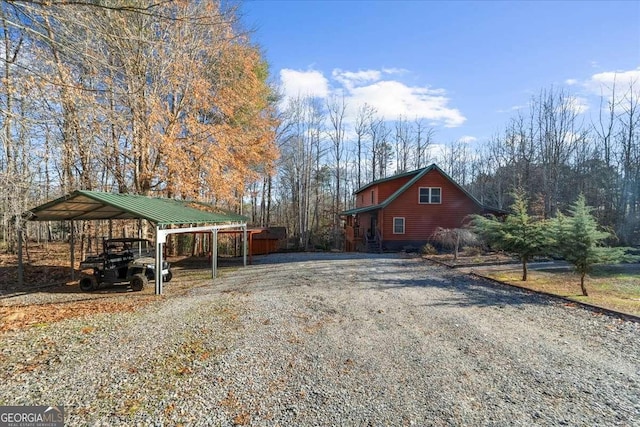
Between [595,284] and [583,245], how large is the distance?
9.70 ft

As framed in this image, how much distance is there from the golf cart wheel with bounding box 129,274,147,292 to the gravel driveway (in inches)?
92.8

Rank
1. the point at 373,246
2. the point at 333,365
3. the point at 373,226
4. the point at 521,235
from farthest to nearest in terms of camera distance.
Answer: the point at 373,226, the point at 373,246, the point at 521,235, the point at 333,365

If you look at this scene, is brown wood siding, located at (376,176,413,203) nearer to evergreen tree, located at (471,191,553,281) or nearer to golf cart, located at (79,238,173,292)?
evergreen tree, located at (471,191,553,281)

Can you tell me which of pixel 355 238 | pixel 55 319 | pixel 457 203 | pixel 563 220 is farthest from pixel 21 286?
pixel 457 203

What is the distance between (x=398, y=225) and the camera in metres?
20.5

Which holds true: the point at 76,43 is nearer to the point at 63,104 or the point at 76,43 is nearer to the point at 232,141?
the point at 63,104

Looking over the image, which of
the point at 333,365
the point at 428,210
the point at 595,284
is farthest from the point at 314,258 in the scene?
the point at 333,365

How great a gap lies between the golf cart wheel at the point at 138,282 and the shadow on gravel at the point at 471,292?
657cm

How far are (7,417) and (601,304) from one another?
9.86 meters

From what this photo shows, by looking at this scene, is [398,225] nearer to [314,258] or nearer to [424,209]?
[424,209]

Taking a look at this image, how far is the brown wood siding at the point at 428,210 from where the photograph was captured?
67.0 ft

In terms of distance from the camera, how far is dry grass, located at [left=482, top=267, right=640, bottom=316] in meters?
7.11

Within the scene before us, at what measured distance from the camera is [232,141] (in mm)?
15688

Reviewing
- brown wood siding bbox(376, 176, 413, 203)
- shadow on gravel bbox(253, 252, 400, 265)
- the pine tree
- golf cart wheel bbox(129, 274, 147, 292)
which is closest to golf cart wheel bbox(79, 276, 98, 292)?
golf cart wheel bbox(129, 274, 147, 292)
